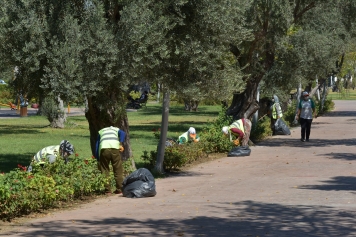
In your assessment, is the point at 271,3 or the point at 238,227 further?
the point at 271,3

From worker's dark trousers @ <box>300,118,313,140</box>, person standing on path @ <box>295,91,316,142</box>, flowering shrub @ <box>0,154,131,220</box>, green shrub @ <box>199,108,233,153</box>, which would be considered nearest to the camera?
flowering shrub @ <box>0,154,131,220</box>

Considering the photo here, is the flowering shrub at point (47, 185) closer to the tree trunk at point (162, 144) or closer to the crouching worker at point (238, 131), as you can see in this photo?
the tree trunk at point (162, 144)

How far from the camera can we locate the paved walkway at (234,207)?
10242mm

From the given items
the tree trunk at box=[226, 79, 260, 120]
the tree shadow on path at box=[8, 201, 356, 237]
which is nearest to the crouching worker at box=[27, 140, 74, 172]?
the tree shadow on path at box=[8, 201, 356, 237]

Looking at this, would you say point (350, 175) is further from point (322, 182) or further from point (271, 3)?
point (271, 3)

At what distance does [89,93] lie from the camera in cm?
1402

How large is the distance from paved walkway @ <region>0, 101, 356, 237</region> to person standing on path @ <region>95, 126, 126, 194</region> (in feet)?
1.66

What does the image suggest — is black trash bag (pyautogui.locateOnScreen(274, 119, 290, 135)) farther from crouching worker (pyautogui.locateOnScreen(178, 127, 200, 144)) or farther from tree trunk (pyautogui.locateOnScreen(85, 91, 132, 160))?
tree trunk (pyautogui.locateOnScreen(85, 91, 132, 160))

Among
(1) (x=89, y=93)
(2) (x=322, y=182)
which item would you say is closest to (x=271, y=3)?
(2) (x=322, y=182)

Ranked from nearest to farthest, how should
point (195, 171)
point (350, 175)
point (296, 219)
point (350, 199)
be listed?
point (296, 219)
point (350, 199)
point (350, 175)
point (195, 171)

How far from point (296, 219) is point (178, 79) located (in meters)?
5.54

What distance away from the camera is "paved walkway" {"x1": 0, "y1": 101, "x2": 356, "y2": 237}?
403 inches

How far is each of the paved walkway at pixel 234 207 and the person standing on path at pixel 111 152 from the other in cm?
50

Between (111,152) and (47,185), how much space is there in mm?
2177
